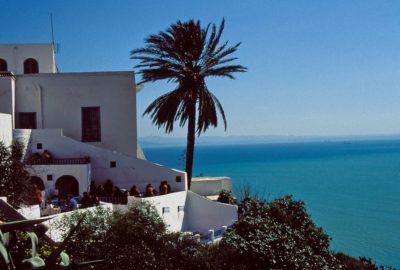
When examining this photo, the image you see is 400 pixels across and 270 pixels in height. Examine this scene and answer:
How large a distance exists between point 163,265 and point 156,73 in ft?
40.8

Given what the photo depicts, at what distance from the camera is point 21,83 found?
2336 centimetres

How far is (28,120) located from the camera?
2356cm

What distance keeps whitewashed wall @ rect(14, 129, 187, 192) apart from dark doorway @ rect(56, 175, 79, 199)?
3.53ft

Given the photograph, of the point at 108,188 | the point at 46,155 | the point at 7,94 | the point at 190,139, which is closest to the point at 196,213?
the point at 108,188

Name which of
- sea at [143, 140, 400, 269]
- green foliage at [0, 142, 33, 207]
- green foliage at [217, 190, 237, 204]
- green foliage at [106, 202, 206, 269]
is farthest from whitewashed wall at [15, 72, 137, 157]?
green foliage at [106, 202, 206, 269]

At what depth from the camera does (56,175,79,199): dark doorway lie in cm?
2022

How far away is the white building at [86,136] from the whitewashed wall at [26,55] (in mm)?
4938

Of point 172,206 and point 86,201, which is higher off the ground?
point 86,201

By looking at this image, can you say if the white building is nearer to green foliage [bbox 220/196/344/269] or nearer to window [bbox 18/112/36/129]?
window [bbox 18/112/36/129]

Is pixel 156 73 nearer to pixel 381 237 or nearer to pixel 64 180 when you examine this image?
pixel 64 180

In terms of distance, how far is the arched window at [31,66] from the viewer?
29.2 meters

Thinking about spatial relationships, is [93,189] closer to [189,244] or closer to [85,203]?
[85,203]

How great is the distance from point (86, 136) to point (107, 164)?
11.6 ft

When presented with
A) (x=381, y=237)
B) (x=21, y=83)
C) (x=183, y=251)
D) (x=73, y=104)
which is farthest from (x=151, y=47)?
(x=381, y=237)
